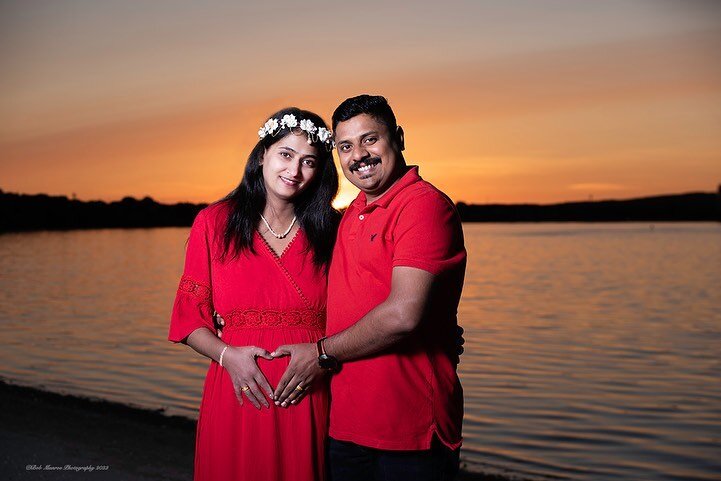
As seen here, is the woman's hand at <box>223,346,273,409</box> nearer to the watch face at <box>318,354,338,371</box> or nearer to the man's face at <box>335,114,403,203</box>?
the watch face at <box>318,354,338,371</box>

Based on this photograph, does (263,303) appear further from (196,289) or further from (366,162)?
(366,162)

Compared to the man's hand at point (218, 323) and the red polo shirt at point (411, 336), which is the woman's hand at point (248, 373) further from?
the red polo shirt at point (411, 336)

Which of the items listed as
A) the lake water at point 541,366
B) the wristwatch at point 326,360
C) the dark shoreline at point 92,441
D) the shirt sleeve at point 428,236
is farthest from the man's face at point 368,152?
the lake water at point 541,366

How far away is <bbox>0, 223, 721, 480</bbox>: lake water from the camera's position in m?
7.30

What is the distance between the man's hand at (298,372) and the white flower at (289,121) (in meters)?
0.72

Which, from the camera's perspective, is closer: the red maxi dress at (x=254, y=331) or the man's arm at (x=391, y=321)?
the man's arm at (x=391, y=321)

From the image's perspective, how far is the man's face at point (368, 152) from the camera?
245 centimetres

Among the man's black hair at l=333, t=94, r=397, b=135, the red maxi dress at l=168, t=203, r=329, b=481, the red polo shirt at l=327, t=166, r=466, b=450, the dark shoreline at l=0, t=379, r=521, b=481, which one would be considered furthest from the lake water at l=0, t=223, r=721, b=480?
the man's black hair at l=333, t=94, r=397, b=135

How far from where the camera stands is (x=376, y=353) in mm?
2385

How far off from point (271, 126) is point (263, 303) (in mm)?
587

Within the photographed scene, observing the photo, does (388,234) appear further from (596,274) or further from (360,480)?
(596,274)

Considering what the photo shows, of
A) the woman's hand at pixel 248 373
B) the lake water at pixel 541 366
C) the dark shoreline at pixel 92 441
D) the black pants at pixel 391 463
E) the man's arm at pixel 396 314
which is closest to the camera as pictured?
the man's arm at pixel 396 314

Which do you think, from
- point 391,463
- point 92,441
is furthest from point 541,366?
point 391,463

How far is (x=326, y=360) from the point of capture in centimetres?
244
